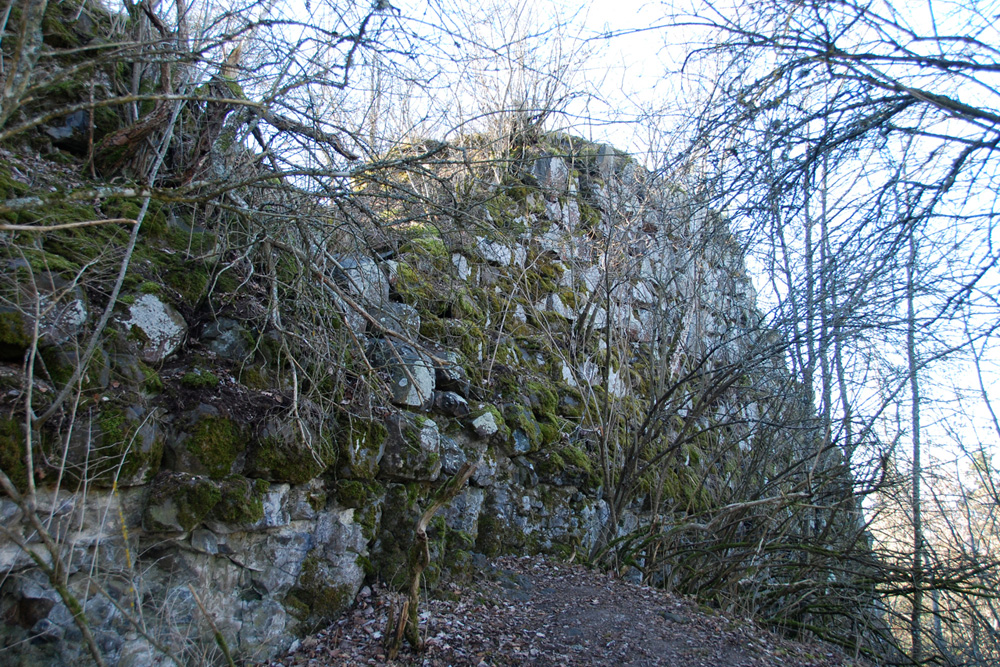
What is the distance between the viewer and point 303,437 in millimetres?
3561

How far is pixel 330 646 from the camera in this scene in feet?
11.2

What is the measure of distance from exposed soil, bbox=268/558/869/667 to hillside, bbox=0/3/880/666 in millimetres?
196

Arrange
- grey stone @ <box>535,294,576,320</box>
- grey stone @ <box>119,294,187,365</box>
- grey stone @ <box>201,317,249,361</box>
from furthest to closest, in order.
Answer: grey stone @ <box>535,294,576,320</box> → grey stone @ <box>201,317,249,361</box> → grey stone @ <box>119,294,187,365</box>

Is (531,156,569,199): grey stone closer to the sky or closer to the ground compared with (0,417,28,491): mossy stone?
closer to the sky

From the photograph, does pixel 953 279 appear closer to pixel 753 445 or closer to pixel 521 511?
pixel 753 445

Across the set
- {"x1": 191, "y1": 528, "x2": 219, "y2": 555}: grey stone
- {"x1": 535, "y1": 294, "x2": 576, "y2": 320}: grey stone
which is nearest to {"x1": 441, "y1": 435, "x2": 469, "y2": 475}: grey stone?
{"x1": 191, "y1": 528, "x2": 219, "y2": 555}: grey stone

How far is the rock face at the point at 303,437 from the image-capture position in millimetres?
2822

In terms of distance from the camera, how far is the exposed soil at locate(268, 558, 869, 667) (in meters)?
3.42

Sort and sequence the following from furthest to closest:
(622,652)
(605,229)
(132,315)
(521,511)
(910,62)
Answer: (605,229) < (521,511) < (622,652) < (132,315) < (910,62)

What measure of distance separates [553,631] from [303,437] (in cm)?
201

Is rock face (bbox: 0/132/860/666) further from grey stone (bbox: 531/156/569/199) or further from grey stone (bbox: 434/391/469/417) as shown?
grey stone (bbox: 531/156/569/199)

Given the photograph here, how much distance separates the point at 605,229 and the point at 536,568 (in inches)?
153

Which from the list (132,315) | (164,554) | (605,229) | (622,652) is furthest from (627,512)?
(132,315)

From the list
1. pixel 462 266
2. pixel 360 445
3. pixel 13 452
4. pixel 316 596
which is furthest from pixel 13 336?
pixel 462 266
